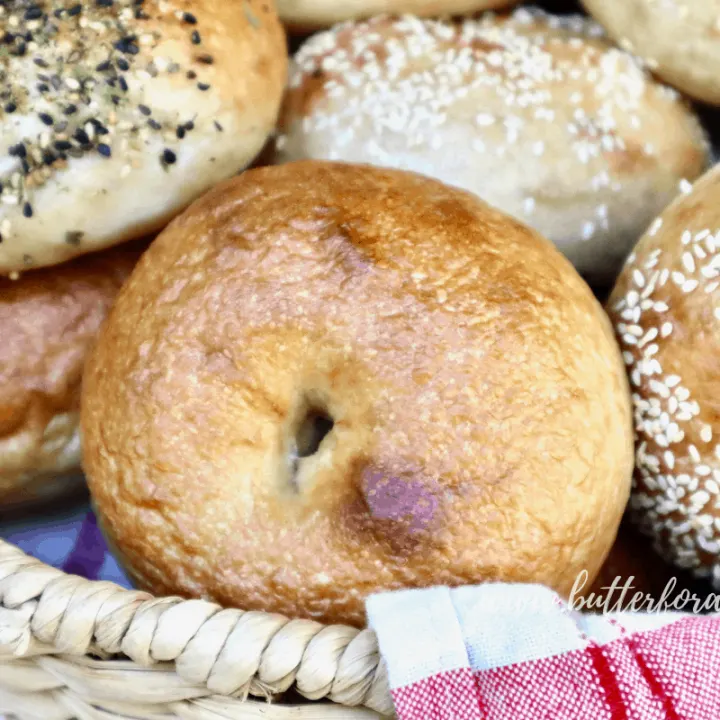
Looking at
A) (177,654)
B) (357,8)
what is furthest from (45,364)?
(357,8)

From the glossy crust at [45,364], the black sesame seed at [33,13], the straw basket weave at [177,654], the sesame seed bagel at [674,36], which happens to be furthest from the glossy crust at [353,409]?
the sesame seed bagel at [674,36]

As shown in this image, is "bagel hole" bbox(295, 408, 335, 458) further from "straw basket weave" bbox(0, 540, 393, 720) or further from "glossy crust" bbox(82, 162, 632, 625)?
"straw basket weave" bbox(0, 540, 393, 720)

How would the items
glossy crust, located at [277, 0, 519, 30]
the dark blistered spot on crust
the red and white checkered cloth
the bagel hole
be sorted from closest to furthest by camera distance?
the red and white checkered cloth → the dark blistered spot on crust → the bagel hole → glossy crust, located at [277, 0, 519, 30]

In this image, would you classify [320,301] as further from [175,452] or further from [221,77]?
[221,77]

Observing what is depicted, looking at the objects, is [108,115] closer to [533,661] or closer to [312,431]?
[312,431]

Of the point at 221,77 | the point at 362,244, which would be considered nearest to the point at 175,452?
the point at 362,244

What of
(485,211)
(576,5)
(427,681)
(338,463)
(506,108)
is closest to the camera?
(427,681)

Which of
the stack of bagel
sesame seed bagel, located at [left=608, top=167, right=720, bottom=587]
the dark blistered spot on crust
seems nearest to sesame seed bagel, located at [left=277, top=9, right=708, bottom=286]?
the stack of bagel

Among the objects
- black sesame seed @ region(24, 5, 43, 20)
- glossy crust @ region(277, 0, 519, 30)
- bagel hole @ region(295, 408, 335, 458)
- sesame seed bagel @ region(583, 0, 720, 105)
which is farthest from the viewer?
glossy crust @ region(277, 0, 519, 30)
